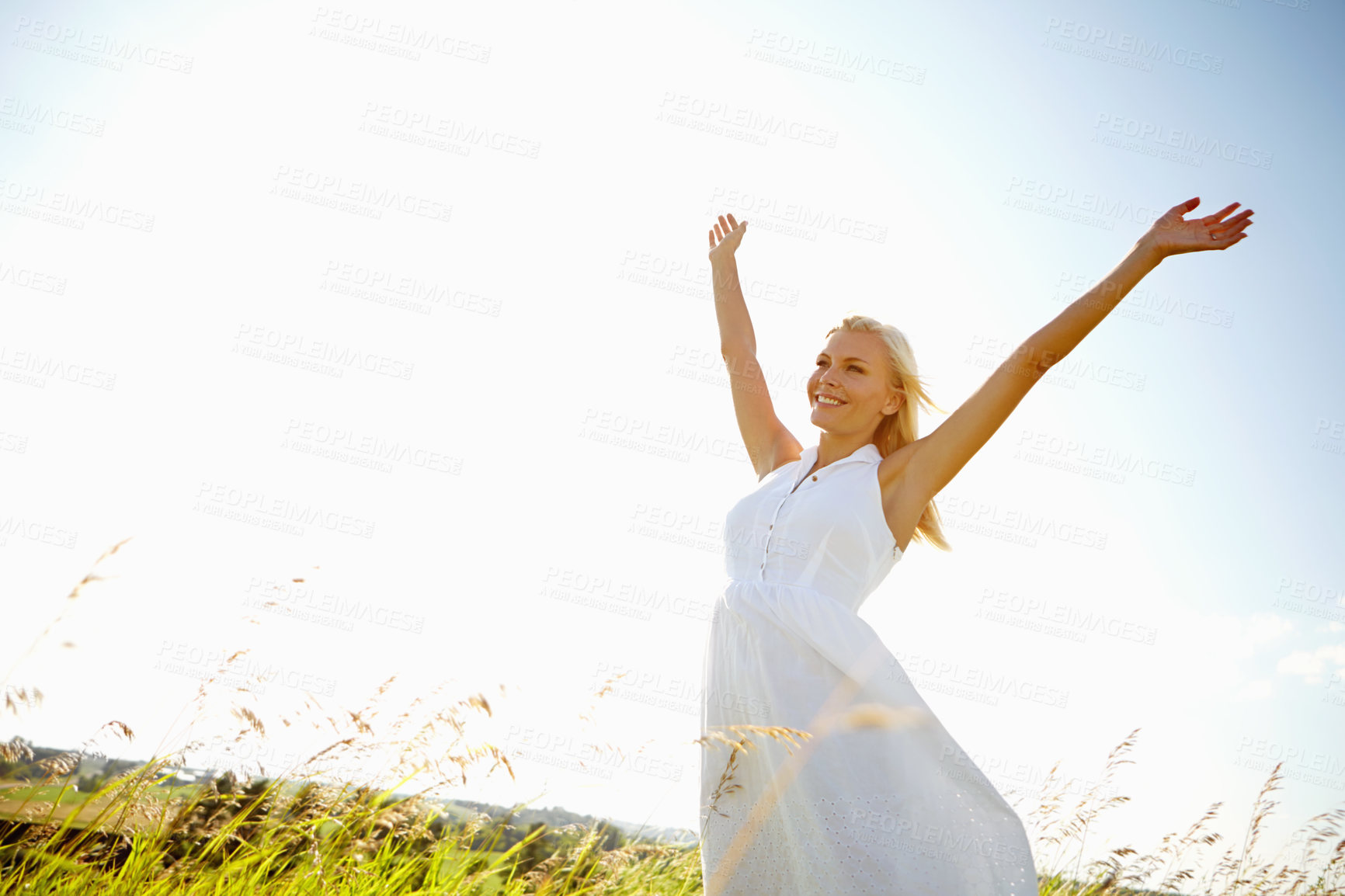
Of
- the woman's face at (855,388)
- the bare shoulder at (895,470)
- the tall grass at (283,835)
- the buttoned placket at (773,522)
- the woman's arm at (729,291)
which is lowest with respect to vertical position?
the tall grass at (283,835)

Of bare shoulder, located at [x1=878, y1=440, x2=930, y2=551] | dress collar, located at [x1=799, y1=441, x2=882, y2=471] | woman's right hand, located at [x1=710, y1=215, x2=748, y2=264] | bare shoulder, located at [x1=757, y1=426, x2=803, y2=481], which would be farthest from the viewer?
woman's right hand, located at [x1=710, y1=215, x2=748, y2=264]

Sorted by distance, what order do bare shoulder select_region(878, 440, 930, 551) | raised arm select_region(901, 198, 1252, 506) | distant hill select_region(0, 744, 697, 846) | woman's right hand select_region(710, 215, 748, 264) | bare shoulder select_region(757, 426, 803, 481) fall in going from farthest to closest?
1. woman's right hand select_region(710, 215, 748, 264)
2. bare shoulder select_region(757, 426, 803, 481)
3. bare shoulder select_region(878, 440, 930, 551)
4. raised arm select_region(901, 198, 1252, 506)
5. distant hill select_region(0, 744, 697, 846)

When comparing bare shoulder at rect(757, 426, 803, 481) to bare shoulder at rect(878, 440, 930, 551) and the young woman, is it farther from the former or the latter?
bare shoulder at rect(878, 440, 930, 551)

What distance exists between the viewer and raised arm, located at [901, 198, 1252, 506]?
222 centimetres

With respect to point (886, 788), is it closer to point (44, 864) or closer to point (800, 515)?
point (800, 515)

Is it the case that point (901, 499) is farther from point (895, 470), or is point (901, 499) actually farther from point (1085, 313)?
point (1085, 313)

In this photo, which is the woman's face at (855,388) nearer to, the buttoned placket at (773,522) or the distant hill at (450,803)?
the buttoned placket at (773,522)

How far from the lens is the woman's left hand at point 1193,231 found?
224cm

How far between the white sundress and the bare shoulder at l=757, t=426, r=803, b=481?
19.1 inches

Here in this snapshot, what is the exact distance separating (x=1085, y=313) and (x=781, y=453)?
128 cm

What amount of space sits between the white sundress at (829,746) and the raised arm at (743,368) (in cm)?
55

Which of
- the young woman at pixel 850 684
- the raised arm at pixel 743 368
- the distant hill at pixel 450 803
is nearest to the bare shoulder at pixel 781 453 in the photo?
the raised arm at pixel 743 368

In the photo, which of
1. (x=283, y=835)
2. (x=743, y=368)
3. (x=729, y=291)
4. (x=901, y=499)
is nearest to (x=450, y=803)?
(x=283, y=835)

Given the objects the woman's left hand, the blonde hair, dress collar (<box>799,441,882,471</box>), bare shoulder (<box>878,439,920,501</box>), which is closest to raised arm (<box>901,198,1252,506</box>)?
the woman's left hand
